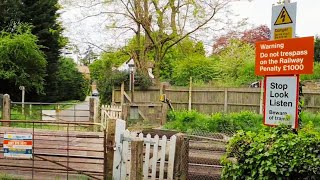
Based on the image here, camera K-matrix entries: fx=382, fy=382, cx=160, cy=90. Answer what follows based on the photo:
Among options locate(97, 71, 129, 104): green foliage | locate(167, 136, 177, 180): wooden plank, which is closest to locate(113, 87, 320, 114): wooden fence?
locate(97, 71, 129, 104): green foliage

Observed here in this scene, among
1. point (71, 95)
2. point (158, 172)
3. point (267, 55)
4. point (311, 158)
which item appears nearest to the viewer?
point (311, 158)

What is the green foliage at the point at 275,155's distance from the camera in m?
3.85

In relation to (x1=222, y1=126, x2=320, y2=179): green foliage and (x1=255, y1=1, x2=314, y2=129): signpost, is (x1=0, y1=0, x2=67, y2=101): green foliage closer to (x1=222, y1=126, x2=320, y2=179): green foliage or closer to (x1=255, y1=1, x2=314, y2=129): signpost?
(x1=255, y1=1, x2=314, y2=129): signpost

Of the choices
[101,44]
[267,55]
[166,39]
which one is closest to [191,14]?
[166,39]

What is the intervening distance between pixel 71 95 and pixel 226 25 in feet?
69.2

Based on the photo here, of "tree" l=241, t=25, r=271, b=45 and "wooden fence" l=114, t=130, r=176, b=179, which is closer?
"wooden fence" l=114, t=130, r=176, b=179

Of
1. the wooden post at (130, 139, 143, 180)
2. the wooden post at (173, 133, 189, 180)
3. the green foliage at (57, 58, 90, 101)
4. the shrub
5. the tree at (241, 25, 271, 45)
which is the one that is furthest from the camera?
the green foliage at (57, 58, 90, 101)

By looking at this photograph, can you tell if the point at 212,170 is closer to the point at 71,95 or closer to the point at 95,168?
the point at 95,168

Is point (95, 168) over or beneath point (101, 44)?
beneath

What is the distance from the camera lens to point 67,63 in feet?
130

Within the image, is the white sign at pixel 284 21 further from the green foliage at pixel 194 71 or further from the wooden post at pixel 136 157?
the green foliage at pixel 194 71

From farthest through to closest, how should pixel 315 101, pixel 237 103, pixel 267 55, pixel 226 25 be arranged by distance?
pixel 226 25
pixel 237 103
pixel 315 101
pixel 267 55

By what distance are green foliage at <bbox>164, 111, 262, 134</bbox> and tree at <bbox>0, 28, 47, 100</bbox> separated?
1135 centimetres

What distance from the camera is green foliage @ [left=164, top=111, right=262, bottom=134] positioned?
13758 mm
